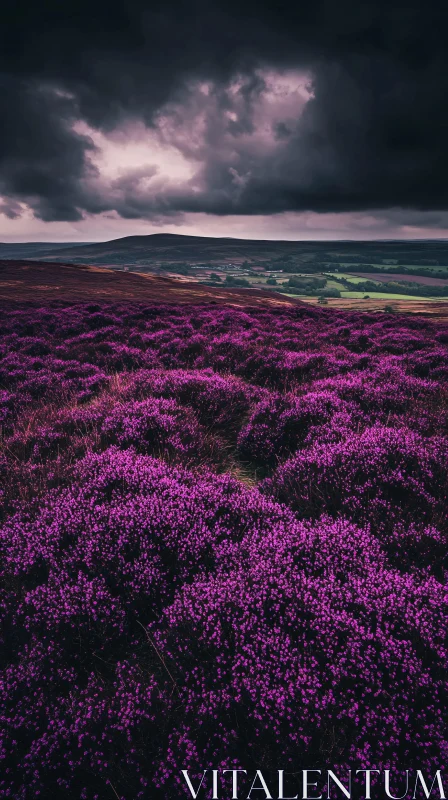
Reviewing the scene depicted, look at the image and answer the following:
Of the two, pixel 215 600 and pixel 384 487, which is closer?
pixel 215 600

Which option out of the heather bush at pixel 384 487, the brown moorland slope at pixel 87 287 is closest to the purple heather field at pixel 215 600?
the heather bush at pixel 384 487

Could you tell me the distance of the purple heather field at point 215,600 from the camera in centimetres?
149

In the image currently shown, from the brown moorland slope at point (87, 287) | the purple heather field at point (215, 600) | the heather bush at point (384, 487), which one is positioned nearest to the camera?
the purple heather field at point (215, 600)

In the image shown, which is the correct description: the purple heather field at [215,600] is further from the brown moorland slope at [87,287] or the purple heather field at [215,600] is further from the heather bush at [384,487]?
the brown moorland slope at [87,287]

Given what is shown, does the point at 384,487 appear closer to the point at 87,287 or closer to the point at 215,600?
the point at 215,600

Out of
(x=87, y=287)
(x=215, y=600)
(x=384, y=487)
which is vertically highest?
(x=87, y=287)

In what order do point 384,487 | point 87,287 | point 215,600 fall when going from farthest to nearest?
point 87,287
point 384,487
point 215,600

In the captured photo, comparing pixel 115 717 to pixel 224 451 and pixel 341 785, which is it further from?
pixel 224 451

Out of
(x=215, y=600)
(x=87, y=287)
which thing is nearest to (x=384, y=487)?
(x=215, y=600)

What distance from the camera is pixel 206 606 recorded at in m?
2.01

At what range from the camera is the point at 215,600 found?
2062mm

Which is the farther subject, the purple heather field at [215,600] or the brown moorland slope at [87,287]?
the brown moorland slope at [87,287]

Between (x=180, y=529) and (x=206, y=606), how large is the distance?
28.5 inches

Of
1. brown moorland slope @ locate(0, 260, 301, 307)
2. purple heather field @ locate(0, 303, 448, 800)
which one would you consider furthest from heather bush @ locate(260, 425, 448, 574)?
brown moorland slope @ locate(0, 260, 301, 307)
